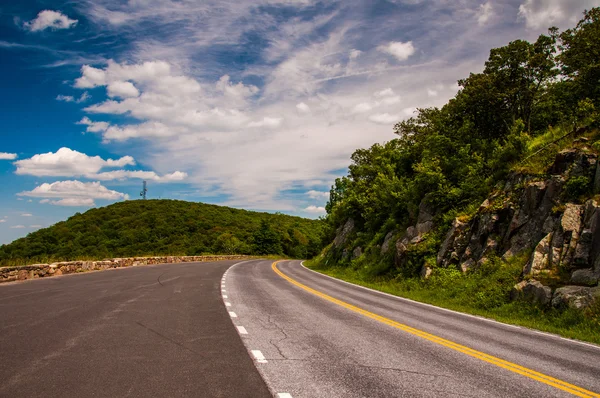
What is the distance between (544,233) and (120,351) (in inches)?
565

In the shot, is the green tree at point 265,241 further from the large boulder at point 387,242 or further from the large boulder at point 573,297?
the large boulder at point 573,297

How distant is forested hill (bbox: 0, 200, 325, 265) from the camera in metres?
54.8

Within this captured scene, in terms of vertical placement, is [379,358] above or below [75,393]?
below

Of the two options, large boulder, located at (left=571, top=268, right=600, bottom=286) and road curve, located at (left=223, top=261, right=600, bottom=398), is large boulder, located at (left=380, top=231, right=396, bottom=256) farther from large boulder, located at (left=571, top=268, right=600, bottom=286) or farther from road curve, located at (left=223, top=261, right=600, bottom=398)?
road curve, located at (left=223, top=261, right=600, bottom=398)

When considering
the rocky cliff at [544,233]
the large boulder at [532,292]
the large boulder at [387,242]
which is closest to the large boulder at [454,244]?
the rocky cliff at [544,233]

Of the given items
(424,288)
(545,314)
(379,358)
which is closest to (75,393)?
(379,358)

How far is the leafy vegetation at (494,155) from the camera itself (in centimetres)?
1348

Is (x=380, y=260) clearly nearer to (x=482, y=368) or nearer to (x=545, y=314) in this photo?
(x=545, y=314)

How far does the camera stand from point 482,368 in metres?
5.54

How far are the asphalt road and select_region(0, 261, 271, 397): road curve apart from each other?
0.02 metres

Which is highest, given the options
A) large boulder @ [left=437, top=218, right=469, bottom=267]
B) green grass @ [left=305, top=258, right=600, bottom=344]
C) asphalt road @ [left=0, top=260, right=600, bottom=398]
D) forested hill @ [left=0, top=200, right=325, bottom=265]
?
forested hill @ [left=0, top=200, right=325, bottom=265]

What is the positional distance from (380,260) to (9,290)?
68.8ft

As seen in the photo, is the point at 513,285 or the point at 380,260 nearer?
the point at 513,285

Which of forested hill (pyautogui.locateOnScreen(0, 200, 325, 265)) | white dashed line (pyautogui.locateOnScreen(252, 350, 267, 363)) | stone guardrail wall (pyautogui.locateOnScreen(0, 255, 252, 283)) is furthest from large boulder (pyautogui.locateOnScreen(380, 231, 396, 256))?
forested hill (pyautogui.locateOnScreen(0, 200, 325, 265))
